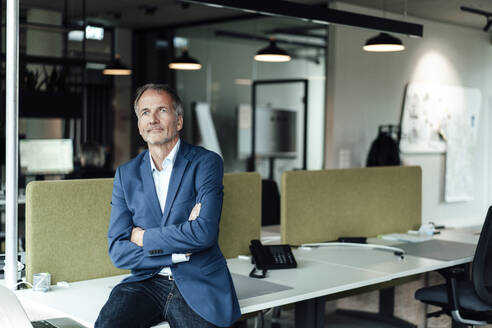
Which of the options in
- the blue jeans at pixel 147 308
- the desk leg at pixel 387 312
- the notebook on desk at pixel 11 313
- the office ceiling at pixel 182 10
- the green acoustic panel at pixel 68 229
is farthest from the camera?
the office ceiling at pixel 182 10

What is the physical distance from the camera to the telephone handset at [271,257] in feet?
10.4

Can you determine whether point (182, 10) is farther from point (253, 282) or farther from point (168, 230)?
point (168, 230)

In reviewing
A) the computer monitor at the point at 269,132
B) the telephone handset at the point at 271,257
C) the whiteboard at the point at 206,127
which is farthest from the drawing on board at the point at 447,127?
the telephone handset at the point at 271,257

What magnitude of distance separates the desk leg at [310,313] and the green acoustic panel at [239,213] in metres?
0.68

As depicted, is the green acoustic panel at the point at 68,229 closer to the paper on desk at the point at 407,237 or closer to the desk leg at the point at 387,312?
the paper on desk at the point at 407,237

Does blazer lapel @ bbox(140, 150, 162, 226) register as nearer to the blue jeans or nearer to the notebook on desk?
the blue jeans

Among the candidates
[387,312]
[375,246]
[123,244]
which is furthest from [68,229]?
[387,312]

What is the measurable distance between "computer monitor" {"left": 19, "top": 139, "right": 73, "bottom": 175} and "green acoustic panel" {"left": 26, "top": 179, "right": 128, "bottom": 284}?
12.8ft

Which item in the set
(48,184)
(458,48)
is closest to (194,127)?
(458,48)

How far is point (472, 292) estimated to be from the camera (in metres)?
3.47

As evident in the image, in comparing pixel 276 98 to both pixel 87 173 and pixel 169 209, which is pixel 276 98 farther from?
pixel 169 209

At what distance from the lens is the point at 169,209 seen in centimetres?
254

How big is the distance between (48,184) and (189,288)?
0.80m

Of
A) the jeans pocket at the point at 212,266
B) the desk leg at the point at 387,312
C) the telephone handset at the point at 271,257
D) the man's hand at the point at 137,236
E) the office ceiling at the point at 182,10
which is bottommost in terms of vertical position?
the desk leg at the point at 387,312
